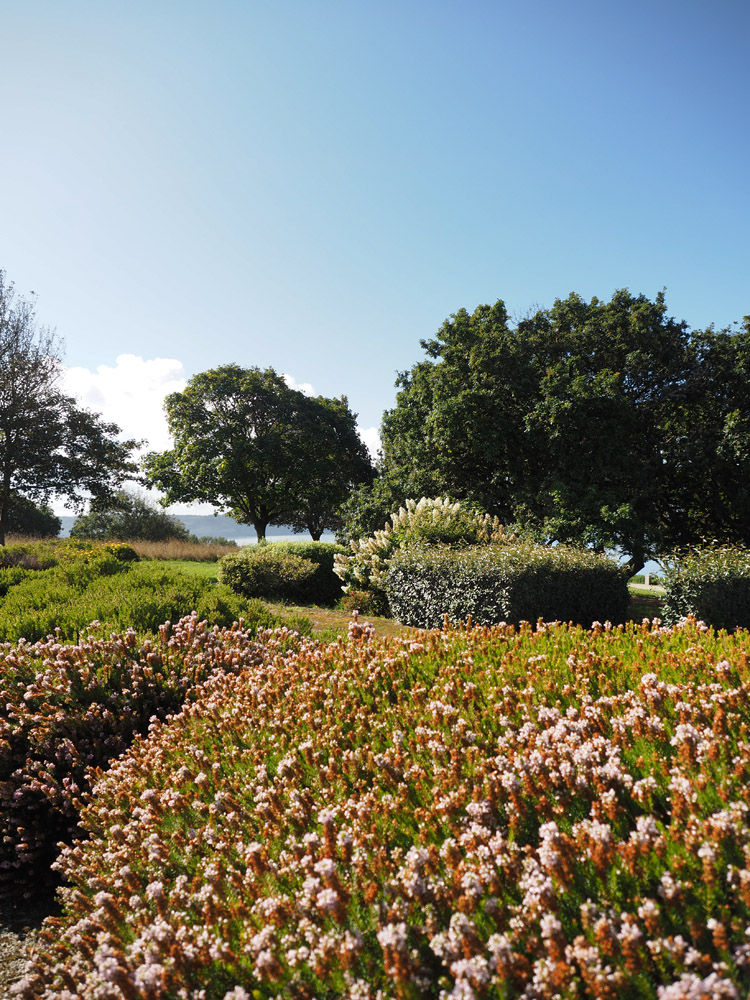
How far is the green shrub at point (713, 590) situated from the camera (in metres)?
11.2

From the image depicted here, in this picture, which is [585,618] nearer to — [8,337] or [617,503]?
[617,503]

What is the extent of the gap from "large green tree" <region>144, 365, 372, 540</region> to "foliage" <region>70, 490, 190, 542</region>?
9.21m

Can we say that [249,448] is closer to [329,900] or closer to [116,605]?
[116,605]

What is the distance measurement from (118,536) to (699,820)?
147 ft

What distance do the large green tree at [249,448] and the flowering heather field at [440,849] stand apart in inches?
1214

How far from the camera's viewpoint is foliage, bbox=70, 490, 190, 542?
43.0 m

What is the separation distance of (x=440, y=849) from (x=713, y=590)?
1126cm

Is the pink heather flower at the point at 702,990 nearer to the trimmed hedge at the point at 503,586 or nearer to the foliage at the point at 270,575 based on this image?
the trimmed hedge at the point at 503,586

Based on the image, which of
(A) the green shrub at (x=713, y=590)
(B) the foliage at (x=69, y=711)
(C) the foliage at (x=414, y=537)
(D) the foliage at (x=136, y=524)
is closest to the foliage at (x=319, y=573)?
(C) the foliage at (x=414, y=537)

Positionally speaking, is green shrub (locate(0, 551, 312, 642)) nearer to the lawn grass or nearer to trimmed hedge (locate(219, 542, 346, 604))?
the lawn grass

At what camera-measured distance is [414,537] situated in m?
14.2

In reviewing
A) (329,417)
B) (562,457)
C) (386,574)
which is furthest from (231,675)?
(329,417)

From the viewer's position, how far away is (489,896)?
1948 mm

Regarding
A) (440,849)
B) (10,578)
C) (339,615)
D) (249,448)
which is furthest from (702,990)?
(249,448)
